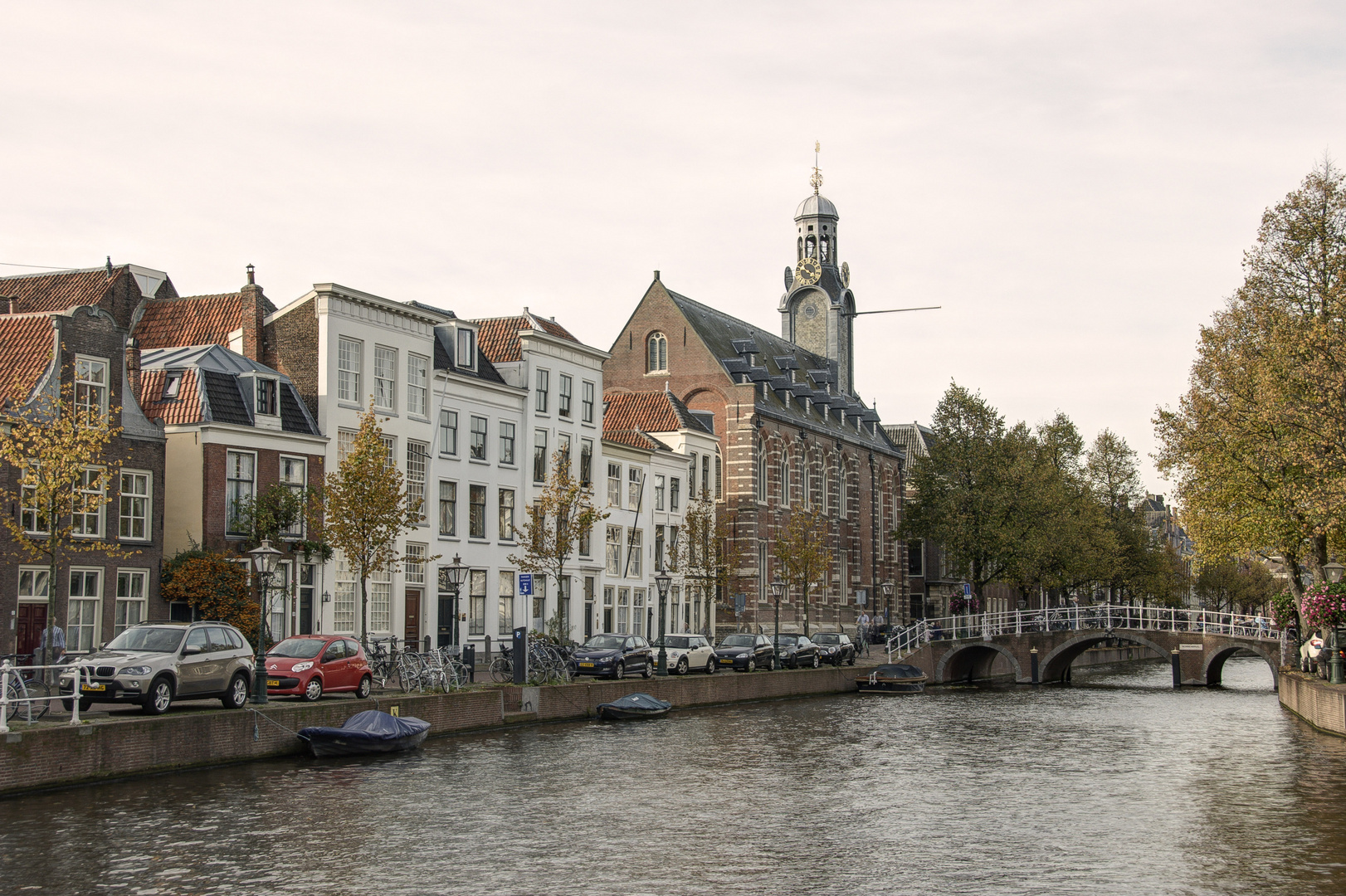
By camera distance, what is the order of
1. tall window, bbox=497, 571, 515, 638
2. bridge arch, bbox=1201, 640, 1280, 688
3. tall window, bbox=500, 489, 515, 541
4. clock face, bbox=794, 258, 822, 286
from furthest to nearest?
clock face, bbox=794, 258, 822, 286 < bridge arch, bbox=1201, 640, 1280, 688 < tall window, bbox=500, 489, 515, 541 < tall window, bbox=497, 571, 515, 638

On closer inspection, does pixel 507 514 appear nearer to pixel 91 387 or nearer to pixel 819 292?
pixel 91 387

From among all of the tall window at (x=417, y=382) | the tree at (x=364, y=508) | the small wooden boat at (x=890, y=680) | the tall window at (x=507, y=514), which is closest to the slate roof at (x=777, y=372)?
the small wooden boat at (x=890, y=680)

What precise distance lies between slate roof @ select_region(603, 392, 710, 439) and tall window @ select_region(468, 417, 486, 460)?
16814 mm

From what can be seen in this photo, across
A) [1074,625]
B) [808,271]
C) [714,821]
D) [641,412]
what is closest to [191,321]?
[641,412]

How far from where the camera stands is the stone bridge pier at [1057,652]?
67.6 meters

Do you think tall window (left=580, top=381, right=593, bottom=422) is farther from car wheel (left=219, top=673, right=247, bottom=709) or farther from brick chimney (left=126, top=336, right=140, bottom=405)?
car wheel (left=219, top=673, right=247, bottom=709)

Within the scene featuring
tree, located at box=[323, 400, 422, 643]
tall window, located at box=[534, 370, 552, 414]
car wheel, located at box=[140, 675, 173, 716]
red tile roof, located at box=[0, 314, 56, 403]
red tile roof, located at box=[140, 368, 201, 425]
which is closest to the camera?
car wheel, located at box=[140, 675, 173, 716]

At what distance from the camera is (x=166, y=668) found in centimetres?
2780

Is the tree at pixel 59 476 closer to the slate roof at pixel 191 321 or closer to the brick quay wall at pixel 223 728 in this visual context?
the brick quay wall at pixel 223 728

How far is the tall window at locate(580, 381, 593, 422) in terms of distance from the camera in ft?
199

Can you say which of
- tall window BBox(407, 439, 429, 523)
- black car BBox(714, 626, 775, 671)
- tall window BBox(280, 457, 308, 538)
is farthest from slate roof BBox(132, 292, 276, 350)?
black car BBox(714, 626, 775, 671)

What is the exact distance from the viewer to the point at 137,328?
48.9 meters

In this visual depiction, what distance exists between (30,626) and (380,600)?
13604mm

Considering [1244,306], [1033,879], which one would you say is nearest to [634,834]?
[1033,879]
